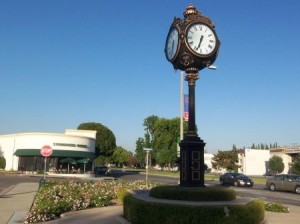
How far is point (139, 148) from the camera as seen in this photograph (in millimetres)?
105562

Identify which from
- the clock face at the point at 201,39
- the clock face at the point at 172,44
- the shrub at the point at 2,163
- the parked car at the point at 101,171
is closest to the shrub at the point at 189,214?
the clock face at the point at 201,39

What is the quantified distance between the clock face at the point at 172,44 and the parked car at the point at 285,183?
22072mm

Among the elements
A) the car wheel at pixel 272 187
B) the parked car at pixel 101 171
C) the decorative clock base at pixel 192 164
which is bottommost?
the car wheel at pixel 272 187

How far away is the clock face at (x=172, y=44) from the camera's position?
12266 millimetres

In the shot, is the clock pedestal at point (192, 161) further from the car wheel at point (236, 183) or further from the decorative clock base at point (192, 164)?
the car wheel at point (236, 183)

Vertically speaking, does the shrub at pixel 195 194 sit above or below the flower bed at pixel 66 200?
above

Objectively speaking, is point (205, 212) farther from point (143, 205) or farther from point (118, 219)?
point (118, 219)

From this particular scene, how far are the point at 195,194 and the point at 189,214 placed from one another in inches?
63.1

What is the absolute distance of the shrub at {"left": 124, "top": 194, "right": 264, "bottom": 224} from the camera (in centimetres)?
888

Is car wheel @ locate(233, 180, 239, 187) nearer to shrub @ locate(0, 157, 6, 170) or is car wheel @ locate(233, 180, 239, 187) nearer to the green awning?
the green awning

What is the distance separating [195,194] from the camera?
10453 millimetres

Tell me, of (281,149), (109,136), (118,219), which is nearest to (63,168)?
(109,136)

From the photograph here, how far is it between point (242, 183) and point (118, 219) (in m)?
27.7

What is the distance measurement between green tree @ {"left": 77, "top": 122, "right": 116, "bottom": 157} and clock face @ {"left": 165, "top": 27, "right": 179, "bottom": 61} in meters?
64.0
